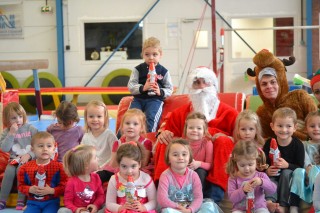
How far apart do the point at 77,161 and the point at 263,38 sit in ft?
34.4

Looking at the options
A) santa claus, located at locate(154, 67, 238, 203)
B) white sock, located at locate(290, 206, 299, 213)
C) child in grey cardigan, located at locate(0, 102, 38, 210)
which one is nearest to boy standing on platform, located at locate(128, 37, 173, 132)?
santa claus, located at locate(154, 67, 238, 203)

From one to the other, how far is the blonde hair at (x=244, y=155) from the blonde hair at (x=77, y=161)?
1110 mm

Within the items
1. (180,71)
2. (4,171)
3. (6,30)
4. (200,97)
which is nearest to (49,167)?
(4,171)

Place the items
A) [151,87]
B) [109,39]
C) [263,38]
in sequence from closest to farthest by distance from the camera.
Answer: [151,87] → [109,39] → [263,38]

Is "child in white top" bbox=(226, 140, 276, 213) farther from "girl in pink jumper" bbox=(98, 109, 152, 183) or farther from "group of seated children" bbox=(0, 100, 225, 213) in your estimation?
"girl in pink jumper" bbox=(98, 109, 152, 183)

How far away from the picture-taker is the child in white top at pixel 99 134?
4629mm

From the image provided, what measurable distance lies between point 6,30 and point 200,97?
33.3 ft

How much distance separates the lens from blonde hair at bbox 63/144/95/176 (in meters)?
4.09

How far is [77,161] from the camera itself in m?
4.08

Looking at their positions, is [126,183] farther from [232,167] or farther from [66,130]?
[66,130]

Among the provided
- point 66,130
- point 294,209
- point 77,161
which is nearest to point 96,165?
point 77,161

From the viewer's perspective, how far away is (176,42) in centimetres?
1298

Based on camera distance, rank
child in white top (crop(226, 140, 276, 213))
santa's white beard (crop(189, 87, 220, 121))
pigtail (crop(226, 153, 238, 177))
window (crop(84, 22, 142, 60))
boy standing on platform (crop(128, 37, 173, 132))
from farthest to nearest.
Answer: window (crop(84, 22, 142, 60)) → boy standing on platform (crop(128, 37, 173, 132)) → santa's white beard (crop(189, 87, 220, 121)) → pigtail (crop(226, 153, 238, 177)) → child in white top (crop(226, 140, 276, 213))

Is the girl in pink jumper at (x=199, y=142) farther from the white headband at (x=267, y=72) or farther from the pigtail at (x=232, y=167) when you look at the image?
the white headband at (x=267, y=72)
